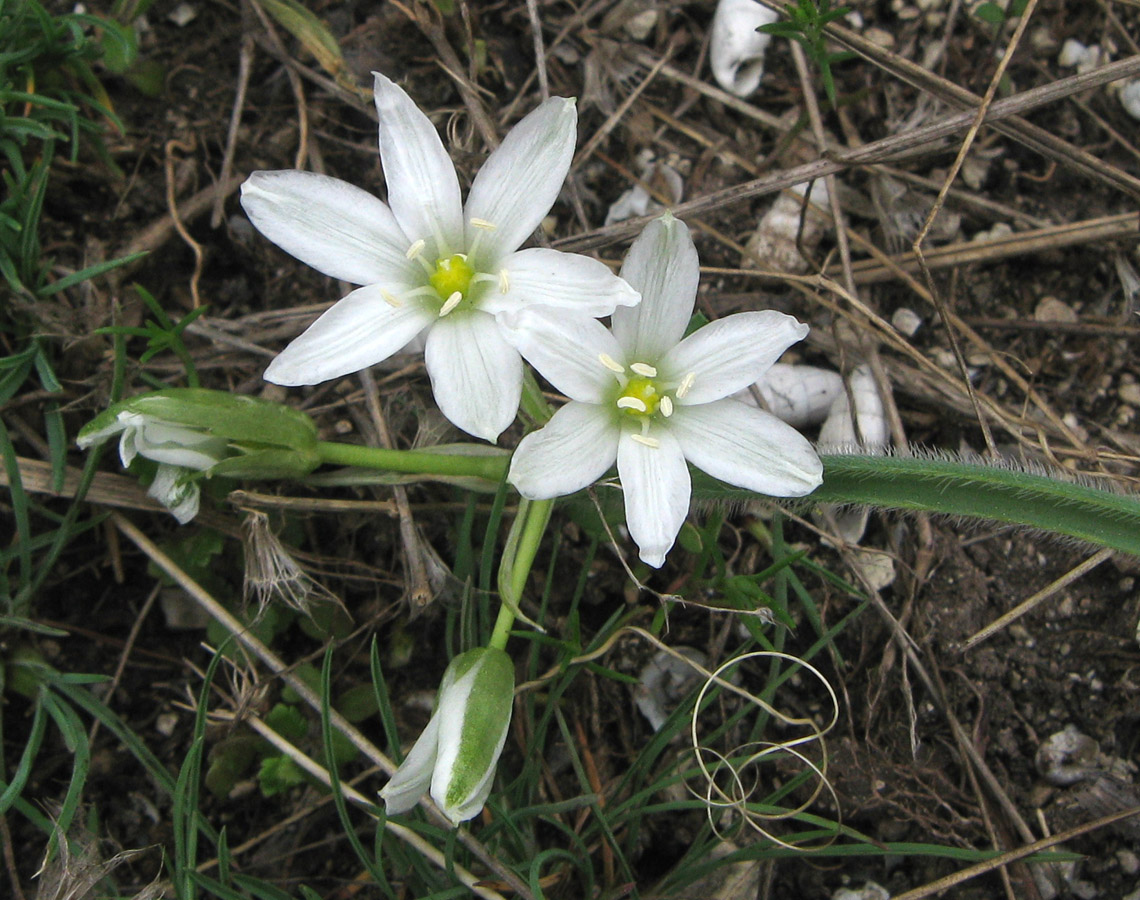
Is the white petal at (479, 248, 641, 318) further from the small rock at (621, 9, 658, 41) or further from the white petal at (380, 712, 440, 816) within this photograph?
the small rock at (621, 9, 658, 41)

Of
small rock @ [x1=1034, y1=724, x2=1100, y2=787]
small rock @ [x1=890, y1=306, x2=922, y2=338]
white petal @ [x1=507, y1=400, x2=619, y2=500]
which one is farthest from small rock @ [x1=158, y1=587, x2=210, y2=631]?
small rock @ [x1=1034, y1=724, x2=1100, y2=787]

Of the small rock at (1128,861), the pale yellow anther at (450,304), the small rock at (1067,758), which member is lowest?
the small rock at (1128,861)

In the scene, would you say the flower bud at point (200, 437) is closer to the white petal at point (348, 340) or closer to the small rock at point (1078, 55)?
the white petal at point (348, 340)

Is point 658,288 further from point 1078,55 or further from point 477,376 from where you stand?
point 1078,55

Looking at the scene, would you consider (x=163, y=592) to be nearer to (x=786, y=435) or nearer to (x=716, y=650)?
(x=716, y=650)

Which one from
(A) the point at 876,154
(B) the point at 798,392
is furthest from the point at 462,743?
(A) the point at 876,154

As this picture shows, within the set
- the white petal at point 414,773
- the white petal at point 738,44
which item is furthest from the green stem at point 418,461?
the white petal at point 738,44
